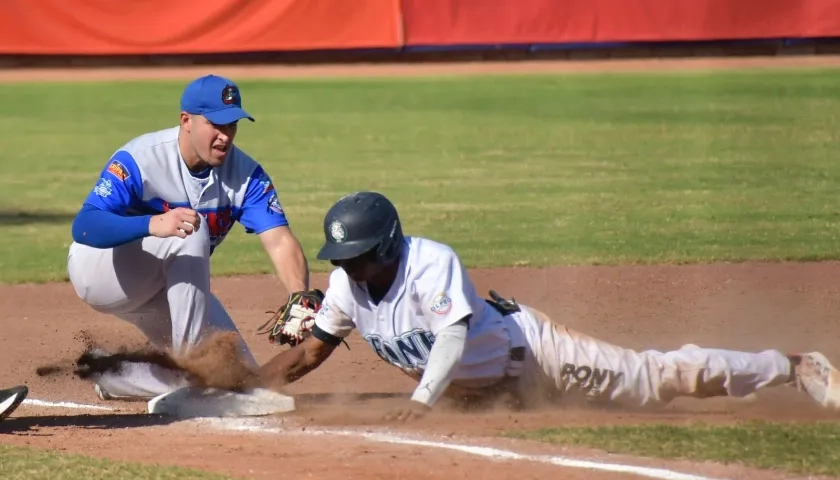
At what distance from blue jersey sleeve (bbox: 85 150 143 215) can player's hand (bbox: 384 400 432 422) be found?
4.96ft

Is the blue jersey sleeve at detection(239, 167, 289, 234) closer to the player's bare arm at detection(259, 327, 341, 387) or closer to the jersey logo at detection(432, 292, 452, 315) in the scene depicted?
the player's bare arm at detection(259, 327, 341, 387)

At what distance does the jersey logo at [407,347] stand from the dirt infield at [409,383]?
241mm

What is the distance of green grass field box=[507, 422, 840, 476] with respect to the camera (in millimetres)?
4457

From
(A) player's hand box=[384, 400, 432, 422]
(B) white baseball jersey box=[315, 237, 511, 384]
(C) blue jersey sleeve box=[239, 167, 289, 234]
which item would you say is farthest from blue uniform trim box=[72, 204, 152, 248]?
(A) player's hand box=[384, 400, 432, 422]

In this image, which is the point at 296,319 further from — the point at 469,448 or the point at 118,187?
the point at 469,448

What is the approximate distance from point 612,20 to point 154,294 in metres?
16.9

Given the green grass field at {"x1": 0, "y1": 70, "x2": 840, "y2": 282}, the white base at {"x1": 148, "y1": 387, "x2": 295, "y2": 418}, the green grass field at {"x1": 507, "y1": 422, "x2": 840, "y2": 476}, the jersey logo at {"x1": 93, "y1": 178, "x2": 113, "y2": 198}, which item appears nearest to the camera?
the green grass field at {"x1": 507, "y1": 422, "x2": 840, "y2": 476}

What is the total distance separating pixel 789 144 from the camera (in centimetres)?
1502

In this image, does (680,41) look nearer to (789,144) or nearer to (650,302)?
(789,144)

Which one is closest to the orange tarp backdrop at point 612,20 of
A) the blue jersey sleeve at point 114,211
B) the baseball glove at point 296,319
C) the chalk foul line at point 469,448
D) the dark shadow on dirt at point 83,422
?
the blue jersey sleeve at point 114,211

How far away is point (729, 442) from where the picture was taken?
15.5 feet

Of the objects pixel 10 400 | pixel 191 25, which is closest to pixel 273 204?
pixel 10 400

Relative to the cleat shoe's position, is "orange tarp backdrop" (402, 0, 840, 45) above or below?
below

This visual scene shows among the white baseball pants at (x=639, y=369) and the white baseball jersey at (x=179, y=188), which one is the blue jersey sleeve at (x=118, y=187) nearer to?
the white baseball jersey at (x=179, y=188)
